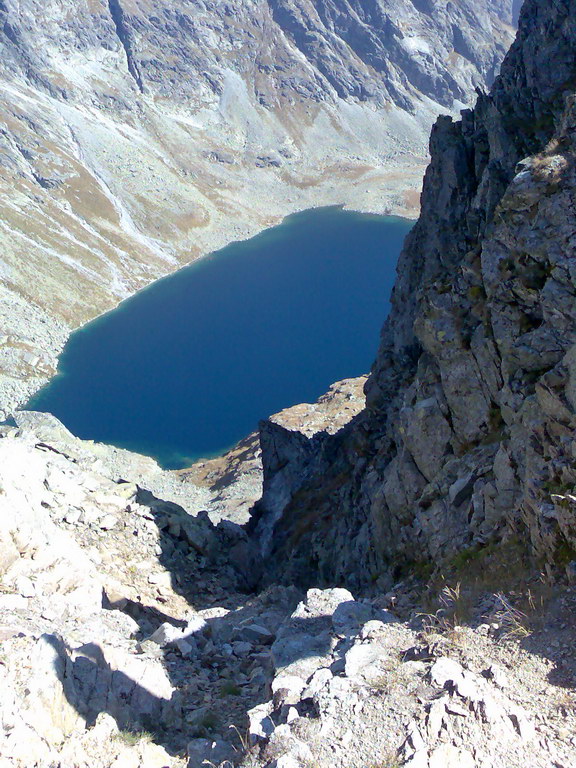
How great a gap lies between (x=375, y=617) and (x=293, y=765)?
Answer: 5373 millimetres

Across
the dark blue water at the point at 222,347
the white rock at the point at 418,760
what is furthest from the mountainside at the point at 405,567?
the dark blue water at the point at 222,347

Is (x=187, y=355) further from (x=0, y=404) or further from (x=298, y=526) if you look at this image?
(x=298, y=526)

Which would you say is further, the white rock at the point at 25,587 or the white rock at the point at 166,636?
Result: the white rock at the point at 25,587

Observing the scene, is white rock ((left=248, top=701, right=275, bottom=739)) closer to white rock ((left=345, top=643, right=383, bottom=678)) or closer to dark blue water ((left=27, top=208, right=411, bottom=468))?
white rock ((left=345, top=643, right=383, bottom=678))

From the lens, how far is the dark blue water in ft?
259

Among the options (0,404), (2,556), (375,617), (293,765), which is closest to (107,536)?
(2,556)

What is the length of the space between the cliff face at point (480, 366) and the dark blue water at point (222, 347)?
42.9 m

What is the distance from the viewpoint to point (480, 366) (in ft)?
61.7

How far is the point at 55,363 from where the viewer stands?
9819 centimetres

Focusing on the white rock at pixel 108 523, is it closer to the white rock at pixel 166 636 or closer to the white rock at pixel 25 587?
the white rock at pixel 25 587

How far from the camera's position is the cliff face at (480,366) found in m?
14.2

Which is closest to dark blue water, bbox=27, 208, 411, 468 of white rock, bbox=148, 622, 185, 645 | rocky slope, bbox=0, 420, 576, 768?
rocky slope, bbox=0, 420, 576, 768

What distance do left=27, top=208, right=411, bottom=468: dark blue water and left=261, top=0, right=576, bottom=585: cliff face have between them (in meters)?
42.9

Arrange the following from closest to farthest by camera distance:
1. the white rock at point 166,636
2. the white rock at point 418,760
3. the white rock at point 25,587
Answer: the white rock at point 418,760 < the white rock at point 166,636 < the white rock at point 25,587
